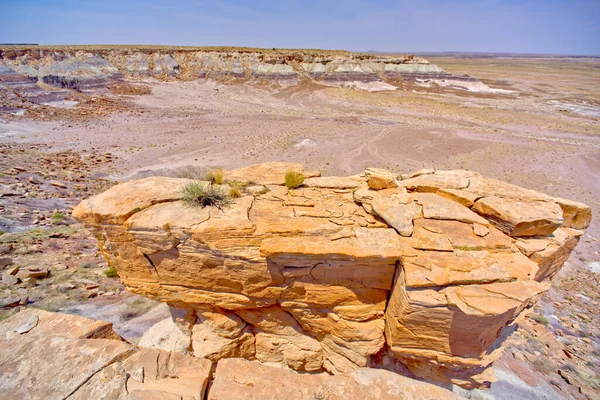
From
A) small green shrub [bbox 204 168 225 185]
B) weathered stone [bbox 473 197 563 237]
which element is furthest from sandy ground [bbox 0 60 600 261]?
small green shrub [bbox 204 168 225 185]

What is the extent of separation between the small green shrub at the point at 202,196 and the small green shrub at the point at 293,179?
5.45 ft

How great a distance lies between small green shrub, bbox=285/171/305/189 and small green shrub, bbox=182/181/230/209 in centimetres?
166

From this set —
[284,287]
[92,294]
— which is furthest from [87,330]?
[92,294]

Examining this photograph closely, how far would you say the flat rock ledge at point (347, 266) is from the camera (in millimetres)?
5383

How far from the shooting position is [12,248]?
10109 mm

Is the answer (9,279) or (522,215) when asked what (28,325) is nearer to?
(9,279)

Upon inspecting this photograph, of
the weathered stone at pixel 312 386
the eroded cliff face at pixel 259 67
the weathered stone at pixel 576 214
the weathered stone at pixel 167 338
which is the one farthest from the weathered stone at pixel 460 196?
the eroded cliff face at pixel 259 67

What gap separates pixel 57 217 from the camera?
13.1 m

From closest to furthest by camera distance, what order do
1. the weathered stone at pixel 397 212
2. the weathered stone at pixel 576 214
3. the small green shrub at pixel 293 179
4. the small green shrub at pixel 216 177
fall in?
the weathered stone at pixel 397 212, the weathered stone at pixel 576 214, the small green shrub at pixel 216 177, the small green shrub at pixel 293 179

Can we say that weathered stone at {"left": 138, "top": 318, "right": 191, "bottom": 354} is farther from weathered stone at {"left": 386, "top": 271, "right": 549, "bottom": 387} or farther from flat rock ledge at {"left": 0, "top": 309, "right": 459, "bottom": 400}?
weathered stone at {"left": 386, "top": 271, "right": 549, "bottom": 387}

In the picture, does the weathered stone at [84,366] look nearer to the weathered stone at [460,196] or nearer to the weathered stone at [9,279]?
the weathered stone at [9,279]

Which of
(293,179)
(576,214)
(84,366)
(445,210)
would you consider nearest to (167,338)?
(84,366)

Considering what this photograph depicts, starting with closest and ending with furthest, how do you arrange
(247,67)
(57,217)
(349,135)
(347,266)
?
(347,266) < (57,217) < (349,135) < (247,67)

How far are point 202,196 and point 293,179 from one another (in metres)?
2.36
